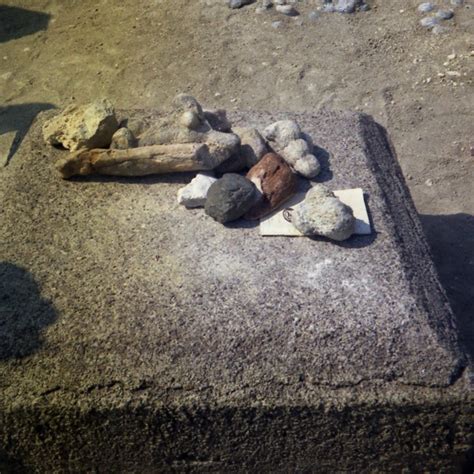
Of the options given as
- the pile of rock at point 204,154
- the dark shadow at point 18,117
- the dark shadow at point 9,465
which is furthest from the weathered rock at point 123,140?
the dark shadow at point 18,117

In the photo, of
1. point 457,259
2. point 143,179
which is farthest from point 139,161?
point 457,259

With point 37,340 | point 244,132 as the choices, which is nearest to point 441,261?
point 244,132

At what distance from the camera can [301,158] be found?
2.09m

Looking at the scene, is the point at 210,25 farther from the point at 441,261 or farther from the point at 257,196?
the point at 257,196

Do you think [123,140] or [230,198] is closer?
[230,198]

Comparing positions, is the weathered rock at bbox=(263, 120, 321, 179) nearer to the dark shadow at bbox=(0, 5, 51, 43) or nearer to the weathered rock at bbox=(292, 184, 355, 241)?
the weathered rock at bbox=(292, 184, 355, 241)

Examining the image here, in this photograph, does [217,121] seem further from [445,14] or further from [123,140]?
[445,14]

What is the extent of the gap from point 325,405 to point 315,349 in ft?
0.45

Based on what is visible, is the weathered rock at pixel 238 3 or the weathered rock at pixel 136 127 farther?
the weathered rock at pixel 238 3

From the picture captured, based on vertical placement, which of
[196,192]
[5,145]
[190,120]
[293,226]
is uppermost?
[190,120]

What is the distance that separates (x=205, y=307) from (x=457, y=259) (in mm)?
1547

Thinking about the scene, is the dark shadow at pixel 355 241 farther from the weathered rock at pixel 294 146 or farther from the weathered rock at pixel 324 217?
the weathered rock at pixel 294 146

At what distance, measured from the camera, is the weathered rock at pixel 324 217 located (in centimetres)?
183

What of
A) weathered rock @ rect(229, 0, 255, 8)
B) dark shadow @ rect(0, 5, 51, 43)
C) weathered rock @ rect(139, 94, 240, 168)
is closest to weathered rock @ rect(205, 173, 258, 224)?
weathered rock @ rect(139, 94, 240, 168)
